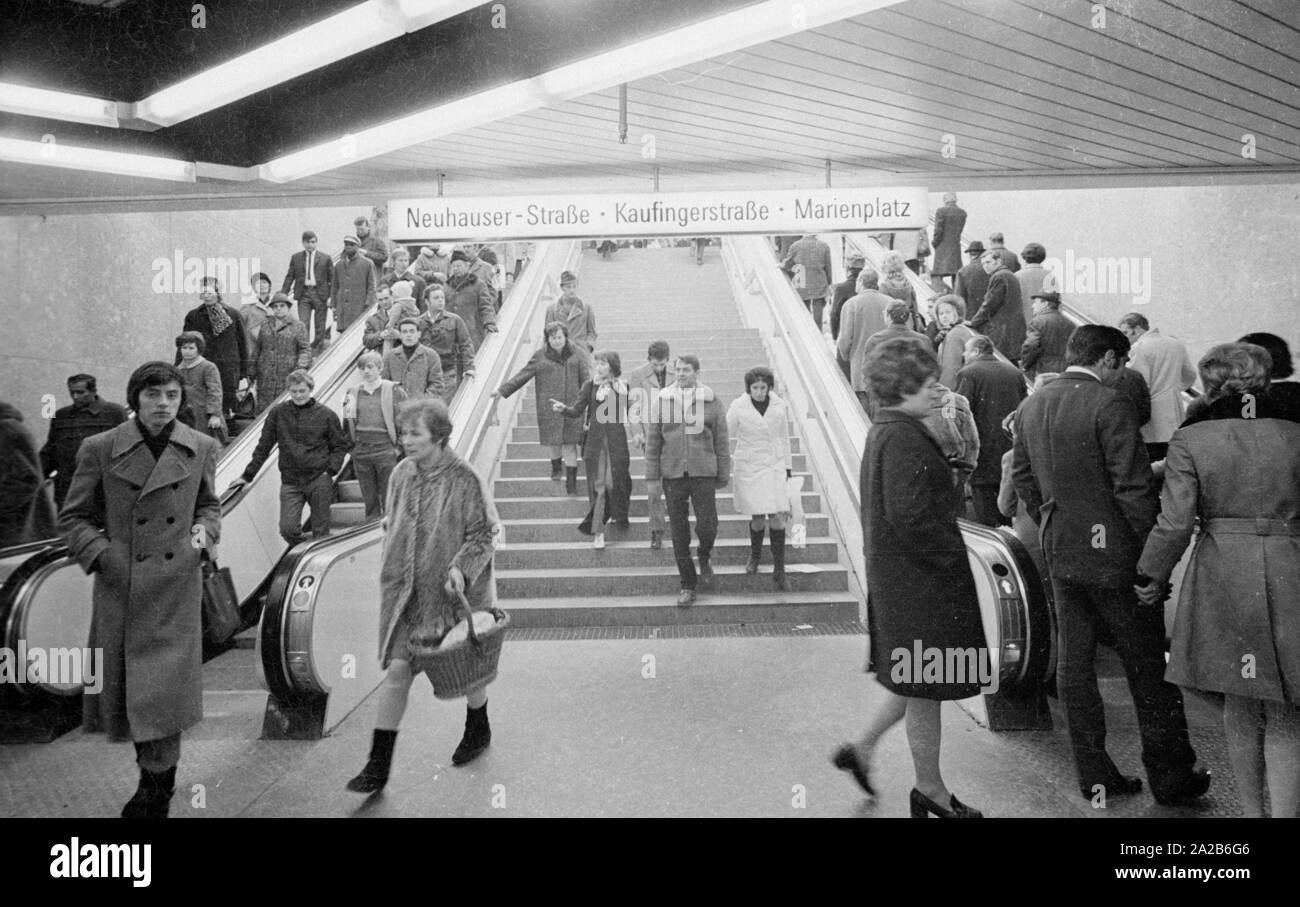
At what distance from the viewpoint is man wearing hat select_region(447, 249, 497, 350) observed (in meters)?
8.03

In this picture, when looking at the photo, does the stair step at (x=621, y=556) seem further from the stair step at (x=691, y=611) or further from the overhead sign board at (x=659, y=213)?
the overhead sign board at (x=659, y=213)

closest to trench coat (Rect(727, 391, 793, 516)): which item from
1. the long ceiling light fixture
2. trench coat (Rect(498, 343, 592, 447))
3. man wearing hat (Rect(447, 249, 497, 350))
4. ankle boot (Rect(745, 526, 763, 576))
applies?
ankle boot (Rect(745, 526, 763, 576))

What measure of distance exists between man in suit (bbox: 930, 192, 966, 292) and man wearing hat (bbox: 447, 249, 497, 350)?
193 inches

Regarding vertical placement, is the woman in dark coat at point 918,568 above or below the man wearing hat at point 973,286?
below

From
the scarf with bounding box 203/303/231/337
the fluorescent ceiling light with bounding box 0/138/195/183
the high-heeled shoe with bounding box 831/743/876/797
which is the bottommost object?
the high-heeled shoe with bounding box 831/743/876/797

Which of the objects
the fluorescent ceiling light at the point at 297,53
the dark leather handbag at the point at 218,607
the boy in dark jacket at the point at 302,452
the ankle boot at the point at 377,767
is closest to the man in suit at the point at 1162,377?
the fluorescent ceiling light at the point at 297,53

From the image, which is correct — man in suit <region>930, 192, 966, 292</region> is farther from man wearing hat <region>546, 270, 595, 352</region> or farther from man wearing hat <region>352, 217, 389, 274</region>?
man wearing hat <region>352, 217, 389, 274</region>

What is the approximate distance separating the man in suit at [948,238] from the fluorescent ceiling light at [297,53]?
6102 millimetres

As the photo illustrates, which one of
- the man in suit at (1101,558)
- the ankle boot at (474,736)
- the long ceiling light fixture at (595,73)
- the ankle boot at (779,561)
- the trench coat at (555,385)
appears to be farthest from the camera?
the trench coat at (555,385)

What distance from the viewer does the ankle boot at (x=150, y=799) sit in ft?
9.25

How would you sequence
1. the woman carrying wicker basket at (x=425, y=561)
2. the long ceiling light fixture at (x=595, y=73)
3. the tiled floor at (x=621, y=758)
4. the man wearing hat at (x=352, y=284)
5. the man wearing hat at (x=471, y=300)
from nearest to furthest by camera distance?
the tiled floor at (x=621, y=758) < the woman carrying wicker basket at (x=425, y=561) < the long ceiling light fixture at (x=595, y=73) < the man wearing hat at (x=471, y=300) < the man wearing hat at (x=352, y=284)

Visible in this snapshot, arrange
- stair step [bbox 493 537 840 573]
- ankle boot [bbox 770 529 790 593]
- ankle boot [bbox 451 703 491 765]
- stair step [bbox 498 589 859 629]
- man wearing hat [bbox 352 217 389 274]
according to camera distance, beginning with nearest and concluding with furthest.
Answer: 1. ankle boot [bbox 451 703 491 765]
2. stair step [bbox 498 589 859 629]
3. ankle boot [bbox 770 529 790 593]
4. stair step [bbox 493 537 840 573]
5. man wearing hat [bbox 352 217 389 274]

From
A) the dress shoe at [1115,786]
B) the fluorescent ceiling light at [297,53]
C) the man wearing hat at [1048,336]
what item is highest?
the fluorescent ceiling light at [297,53]

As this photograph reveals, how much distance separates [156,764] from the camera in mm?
2828
